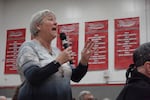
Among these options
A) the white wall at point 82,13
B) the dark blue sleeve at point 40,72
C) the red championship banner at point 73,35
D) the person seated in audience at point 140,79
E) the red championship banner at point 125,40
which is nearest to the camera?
the person seated in audience at point 140,79

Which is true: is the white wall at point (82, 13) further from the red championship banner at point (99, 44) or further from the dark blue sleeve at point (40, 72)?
the dark blue sleeve at point (40, 72)

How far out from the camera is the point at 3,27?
22.6 ft

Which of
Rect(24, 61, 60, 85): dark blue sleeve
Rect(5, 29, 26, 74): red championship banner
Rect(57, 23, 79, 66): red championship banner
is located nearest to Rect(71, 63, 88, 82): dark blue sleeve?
Rect(24, 61, 60, 85): dark blue sleeve

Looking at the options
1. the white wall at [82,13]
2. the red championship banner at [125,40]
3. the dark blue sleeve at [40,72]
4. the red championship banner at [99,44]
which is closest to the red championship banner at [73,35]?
the white wall at [82,13]

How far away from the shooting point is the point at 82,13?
20.3 feet

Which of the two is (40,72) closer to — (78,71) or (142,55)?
(78,71)

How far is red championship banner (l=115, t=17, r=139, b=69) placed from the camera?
558 cm

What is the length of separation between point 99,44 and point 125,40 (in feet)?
1.61

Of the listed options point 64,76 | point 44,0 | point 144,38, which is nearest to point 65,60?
point 64,76

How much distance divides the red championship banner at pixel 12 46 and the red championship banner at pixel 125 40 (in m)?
2.04

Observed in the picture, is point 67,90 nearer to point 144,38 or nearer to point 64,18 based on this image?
point 144,38

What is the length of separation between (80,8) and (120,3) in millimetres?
796

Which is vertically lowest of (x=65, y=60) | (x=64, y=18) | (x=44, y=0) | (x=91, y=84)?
(x=91, y=84)

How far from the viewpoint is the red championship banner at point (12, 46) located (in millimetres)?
6676
